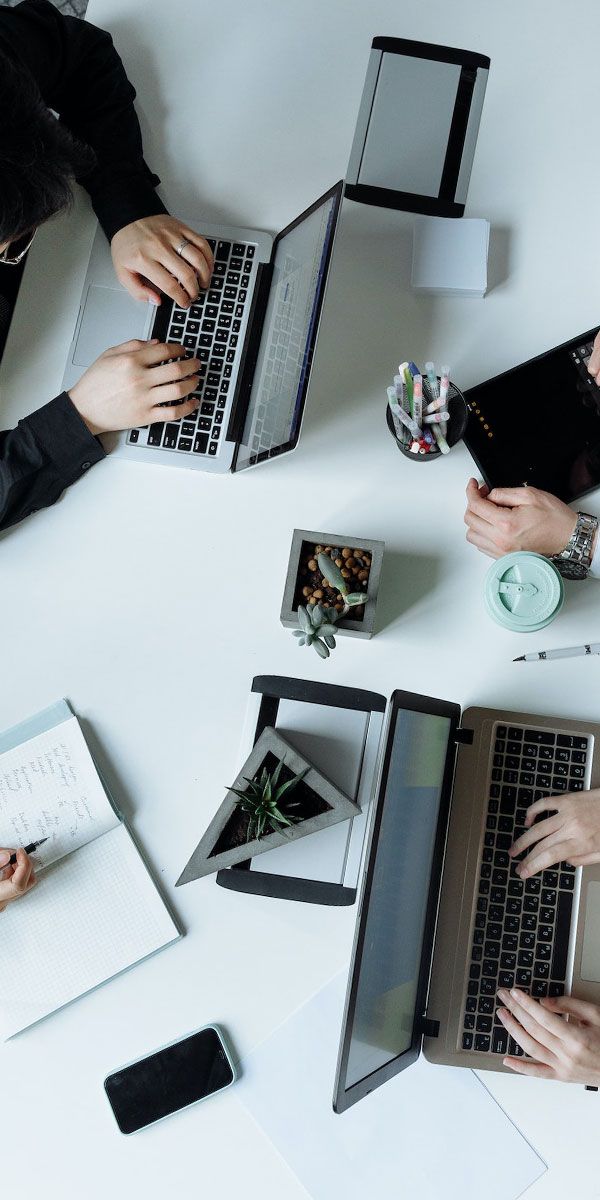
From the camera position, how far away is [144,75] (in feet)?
4.17

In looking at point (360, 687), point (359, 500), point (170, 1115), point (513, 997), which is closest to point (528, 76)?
point (359, 500)

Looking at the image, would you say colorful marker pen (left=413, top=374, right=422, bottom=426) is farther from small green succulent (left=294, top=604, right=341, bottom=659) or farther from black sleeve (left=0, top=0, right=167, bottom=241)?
black sleeve (left=0, top=0, right=167, bottom=241)

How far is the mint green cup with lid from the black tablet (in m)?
0.12

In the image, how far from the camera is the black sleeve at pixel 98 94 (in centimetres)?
120

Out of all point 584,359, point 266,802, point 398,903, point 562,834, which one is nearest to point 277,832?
point 266,802

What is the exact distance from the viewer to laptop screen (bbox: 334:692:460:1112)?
3.17ft

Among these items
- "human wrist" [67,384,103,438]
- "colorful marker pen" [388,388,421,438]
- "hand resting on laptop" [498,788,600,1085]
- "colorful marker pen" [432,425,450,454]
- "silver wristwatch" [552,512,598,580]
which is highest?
"colorful marker pen" [388,388,421,438]

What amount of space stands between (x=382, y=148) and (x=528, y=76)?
0.95 feet

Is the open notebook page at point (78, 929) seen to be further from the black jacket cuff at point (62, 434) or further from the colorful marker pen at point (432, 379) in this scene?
the colorful marker pen at point (432, 379)

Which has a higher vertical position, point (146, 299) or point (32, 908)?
point (146, 299)

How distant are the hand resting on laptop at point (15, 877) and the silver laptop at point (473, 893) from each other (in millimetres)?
448

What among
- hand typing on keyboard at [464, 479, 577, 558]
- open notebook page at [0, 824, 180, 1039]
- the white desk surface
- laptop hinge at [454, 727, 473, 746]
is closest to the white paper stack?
the white desk surface

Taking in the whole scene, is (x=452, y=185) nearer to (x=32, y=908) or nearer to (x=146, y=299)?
(x=146, y=299)

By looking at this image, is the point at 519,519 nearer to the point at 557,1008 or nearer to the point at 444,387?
the point at 444,387
